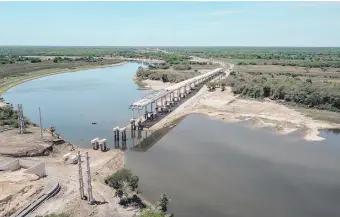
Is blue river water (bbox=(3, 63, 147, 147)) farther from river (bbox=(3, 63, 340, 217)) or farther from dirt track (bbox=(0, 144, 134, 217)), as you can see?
dirt track (bbox=(0, 144, 134, 217))

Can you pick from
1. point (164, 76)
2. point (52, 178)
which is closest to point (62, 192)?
point (52, 178)

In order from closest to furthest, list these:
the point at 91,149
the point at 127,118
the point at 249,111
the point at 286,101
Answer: the point at 91,149 < the point at 127,118 < the point at 249,111 < the point at 286,101

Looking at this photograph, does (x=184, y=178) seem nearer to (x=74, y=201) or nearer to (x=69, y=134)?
(x=74, y=201)

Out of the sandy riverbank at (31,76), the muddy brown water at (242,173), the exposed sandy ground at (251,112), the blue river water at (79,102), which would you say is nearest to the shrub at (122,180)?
the muddy brown water at (242,173)

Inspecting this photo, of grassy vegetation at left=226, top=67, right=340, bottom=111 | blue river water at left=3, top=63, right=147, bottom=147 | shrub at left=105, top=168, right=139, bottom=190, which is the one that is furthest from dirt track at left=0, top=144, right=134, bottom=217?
grassy vegetation at left=226, top=67, right=340, bottom=111

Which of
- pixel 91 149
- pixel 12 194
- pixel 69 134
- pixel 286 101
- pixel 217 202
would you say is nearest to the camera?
pixel 12 194

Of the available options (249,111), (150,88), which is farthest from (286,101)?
(150,88)

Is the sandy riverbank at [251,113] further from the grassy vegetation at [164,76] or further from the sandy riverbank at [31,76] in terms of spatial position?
the sandy riverbank at [31,76]

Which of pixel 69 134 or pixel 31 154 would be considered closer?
pixel 31 154
